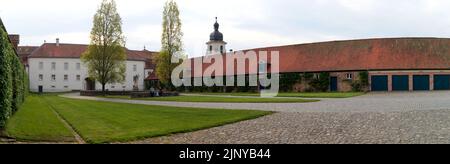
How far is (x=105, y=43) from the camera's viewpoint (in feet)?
139

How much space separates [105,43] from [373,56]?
26.8 m

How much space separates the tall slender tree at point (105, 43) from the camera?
4231cm

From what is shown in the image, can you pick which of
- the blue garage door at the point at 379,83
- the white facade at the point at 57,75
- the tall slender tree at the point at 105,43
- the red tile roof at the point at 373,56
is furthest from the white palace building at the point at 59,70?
the blue garage door at the point at 379,83

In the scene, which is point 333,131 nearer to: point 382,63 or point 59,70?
point 382,63

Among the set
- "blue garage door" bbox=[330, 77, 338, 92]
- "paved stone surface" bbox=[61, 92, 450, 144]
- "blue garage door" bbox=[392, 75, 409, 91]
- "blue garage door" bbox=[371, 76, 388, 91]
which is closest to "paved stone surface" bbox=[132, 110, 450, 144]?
"paved stone surface" bbox=[61, 92, 450, 144]

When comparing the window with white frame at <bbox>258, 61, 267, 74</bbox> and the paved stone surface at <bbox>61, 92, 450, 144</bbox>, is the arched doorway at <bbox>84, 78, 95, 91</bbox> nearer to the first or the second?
the window with white frame at <bbox>258, 61, 267, 74</bbox>

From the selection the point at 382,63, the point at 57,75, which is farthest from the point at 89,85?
the point at 382,63

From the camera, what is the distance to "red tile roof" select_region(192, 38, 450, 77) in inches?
1673

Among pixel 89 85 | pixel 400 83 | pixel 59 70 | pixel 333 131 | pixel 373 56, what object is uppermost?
pixel 373 56

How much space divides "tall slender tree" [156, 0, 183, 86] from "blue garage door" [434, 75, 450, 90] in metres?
26.3

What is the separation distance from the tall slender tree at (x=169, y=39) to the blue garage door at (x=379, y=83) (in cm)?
2073

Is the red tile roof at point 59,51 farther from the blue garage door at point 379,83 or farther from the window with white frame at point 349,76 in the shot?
the blue garage door at point 379,83
